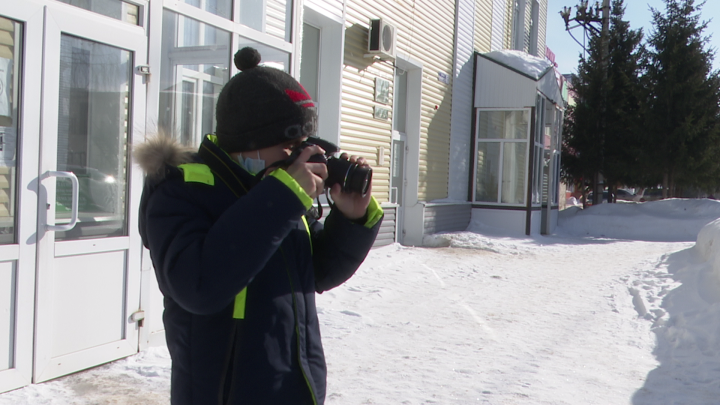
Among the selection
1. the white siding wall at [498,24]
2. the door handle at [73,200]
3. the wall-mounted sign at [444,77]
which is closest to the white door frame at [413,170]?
the wall-mounted sign at [444,77]

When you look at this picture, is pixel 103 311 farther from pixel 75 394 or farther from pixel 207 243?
pixel 207 243

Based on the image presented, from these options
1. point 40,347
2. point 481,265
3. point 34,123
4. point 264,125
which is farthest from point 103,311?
point 481,265

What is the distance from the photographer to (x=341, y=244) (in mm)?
1670

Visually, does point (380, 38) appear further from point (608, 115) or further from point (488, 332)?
point (608, 115)

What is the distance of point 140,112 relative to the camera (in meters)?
4.27

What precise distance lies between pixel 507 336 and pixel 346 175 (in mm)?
4394

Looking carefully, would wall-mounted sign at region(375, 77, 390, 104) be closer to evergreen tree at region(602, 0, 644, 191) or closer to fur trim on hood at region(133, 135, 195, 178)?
fur trim on hood at region(133, 135, 195, 178)

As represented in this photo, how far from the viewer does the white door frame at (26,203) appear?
11.4 ft

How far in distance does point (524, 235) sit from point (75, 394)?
1194cm

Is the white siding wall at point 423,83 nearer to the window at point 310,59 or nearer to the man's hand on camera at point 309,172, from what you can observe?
the window at point 310,59

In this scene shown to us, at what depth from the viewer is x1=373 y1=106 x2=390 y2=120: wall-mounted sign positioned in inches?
415

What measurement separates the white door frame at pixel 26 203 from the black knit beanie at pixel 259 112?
2.45 meters

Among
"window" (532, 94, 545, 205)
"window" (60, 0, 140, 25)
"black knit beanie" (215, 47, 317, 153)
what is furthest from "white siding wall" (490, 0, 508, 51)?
"black knit beanie" (215, 47, 317, 153)

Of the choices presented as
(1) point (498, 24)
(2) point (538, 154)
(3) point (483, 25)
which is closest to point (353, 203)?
(2) point (538, 154)
